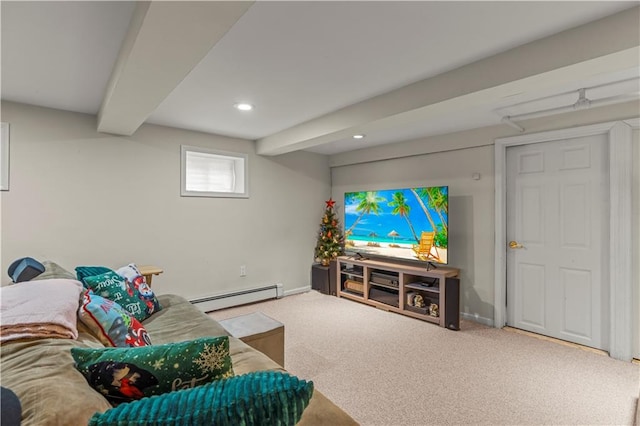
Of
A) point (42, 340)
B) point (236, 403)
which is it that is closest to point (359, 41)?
point (236, 403)

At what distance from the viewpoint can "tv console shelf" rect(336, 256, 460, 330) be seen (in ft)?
11.3

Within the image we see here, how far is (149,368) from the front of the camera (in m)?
0.93

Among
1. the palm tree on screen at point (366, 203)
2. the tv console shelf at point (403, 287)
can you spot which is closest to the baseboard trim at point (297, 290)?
the tv console shelf at point (403, 287)

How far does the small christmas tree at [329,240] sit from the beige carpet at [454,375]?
1410 mm

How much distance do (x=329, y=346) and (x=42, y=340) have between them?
229 centimetres

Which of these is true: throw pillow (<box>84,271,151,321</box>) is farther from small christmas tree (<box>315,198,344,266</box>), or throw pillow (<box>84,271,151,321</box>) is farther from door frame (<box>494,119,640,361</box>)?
door frame (<box>494,119,640,361</box>)

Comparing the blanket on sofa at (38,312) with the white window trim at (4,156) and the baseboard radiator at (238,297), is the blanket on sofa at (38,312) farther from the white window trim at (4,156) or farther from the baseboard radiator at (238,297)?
the baseboard radiator at (238,297)

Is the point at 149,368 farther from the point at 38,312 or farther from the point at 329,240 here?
the point at 329,240

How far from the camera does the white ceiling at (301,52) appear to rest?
1.55 meters

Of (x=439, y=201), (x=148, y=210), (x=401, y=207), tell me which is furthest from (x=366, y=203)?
(x=148, y=210)

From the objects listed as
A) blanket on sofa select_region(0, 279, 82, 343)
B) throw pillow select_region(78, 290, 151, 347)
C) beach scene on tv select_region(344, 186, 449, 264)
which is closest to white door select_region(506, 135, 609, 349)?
beach scene on tv select_region(344, 186, 449, 264)

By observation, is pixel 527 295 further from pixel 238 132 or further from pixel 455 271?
pixel 238 132

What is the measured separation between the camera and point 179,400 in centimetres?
76

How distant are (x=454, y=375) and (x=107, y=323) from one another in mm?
2366
